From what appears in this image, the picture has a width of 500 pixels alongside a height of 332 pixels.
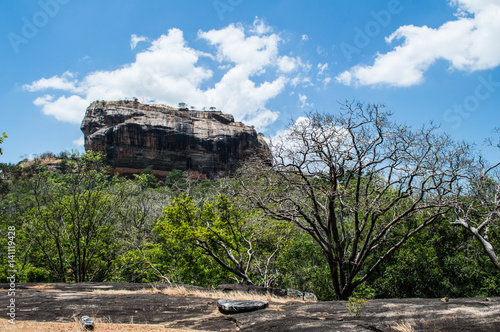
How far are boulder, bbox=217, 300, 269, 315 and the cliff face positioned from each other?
191ft

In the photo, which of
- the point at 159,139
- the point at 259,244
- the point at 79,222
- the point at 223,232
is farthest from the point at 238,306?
the point at 159,139

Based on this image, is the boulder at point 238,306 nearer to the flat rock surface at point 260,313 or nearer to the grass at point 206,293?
the flat rock surface at point 260,313

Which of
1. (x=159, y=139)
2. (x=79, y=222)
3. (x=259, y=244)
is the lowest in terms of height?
(x=259, y=244)

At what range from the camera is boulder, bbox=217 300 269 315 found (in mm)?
6727

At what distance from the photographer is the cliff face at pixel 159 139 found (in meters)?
66.3

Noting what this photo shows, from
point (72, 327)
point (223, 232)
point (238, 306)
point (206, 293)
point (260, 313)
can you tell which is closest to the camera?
point (72, 327)

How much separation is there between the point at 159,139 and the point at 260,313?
66205mm

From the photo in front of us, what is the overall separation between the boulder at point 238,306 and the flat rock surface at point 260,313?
0.16 metres

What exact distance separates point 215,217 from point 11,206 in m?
25.3

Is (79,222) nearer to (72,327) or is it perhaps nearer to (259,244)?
(259,244)

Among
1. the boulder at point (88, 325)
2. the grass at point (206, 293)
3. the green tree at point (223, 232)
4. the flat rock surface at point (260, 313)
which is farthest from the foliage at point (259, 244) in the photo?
the boulder at point (88, 325)

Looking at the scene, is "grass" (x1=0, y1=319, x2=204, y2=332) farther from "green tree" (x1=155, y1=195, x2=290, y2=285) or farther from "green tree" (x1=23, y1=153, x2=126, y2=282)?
"green tree" (x1=23, y1=153, x2=126, y2=282)

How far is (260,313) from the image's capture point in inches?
253

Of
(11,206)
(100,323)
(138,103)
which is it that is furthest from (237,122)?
(100,323)
